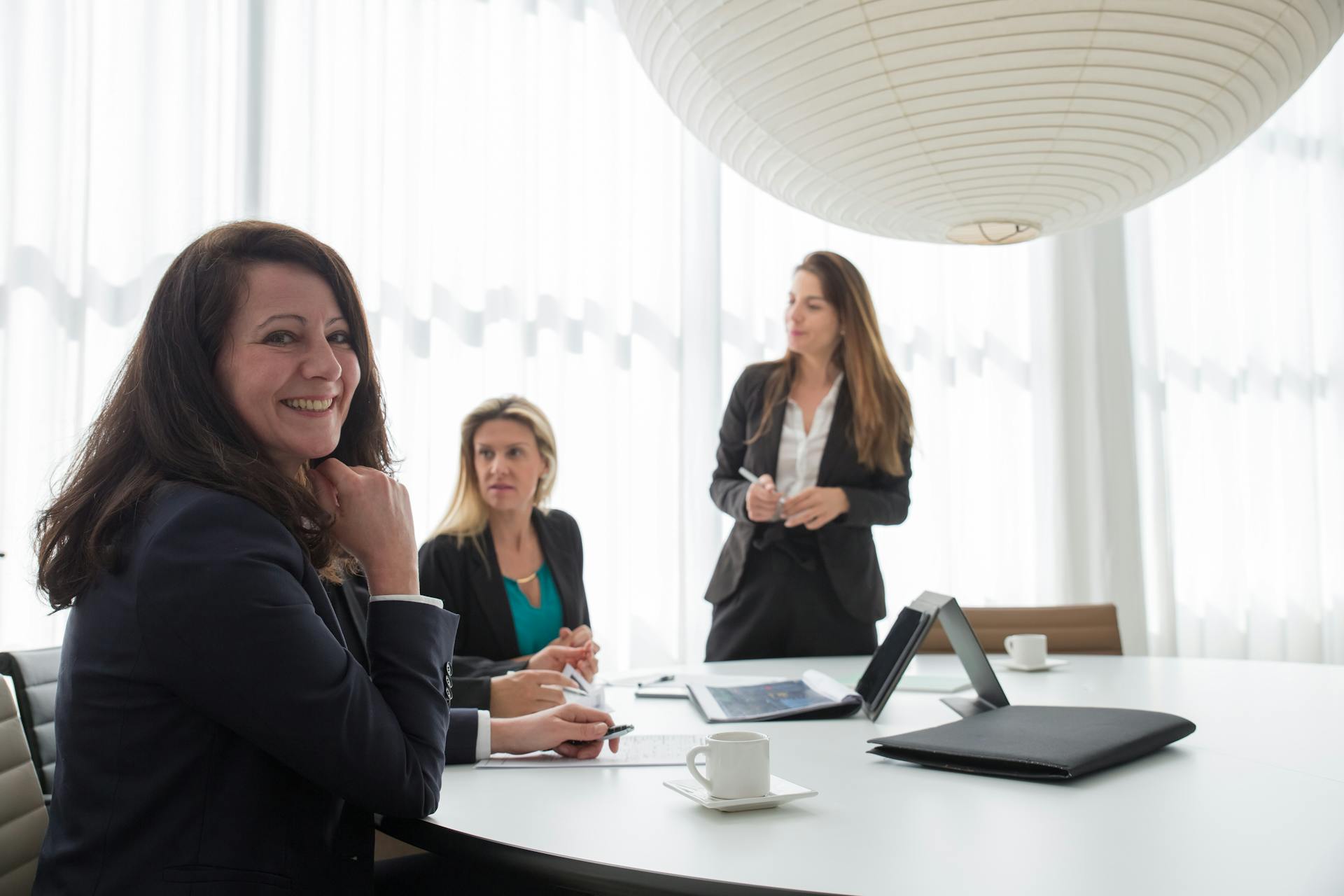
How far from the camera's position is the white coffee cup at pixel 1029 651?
2.12 meters

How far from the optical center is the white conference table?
0.91m

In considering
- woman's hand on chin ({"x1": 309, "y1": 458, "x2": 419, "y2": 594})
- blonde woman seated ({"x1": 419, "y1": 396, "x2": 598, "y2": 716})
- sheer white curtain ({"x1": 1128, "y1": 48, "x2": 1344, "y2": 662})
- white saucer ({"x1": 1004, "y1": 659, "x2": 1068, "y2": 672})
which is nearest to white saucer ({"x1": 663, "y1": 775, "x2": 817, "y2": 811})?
woman's hand on chin ({"x1": 309, "y1": 458, "x2": 419, "y2": 594})

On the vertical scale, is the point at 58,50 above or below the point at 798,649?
above

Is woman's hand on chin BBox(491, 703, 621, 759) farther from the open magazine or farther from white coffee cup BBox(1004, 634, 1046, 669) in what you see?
white coffee cup BBox(1004, 634, 1046, 669)

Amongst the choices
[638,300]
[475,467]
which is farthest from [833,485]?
[638,300]

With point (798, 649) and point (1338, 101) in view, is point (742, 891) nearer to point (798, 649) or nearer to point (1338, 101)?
point (798, 649)

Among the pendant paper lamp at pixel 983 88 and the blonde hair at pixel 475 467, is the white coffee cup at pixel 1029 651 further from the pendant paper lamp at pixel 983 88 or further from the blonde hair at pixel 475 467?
the blonde hair at pixel 475 467

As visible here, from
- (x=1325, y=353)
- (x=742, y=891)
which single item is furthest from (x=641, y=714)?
(x=1325, y=353)

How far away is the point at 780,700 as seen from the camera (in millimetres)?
1728

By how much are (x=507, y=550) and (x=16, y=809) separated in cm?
132

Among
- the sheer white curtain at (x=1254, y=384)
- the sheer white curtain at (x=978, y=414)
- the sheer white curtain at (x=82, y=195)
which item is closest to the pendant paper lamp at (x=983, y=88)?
the sheer white curtain at (x=82, y=195)

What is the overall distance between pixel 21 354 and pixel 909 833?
2.85 m

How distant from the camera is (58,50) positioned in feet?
9.50

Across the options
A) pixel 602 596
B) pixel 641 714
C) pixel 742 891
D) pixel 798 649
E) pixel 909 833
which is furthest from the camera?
pixel 602 596
